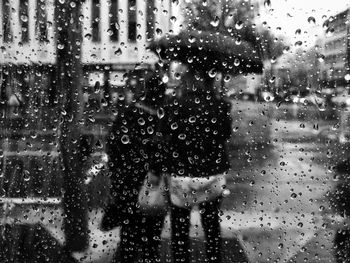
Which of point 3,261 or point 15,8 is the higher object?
point 15,8

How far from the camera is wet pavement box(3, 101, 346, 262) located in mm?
1440

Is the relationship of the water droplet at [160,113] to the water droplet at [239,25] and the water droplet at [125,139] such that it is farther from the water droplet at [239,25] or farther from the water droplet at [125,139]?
the water droplet at [239,25]

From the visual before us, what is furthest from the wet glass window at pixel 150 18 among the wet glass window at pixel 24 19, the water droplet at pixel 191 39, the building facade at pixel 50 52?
the wet glass window at pixel 24 19

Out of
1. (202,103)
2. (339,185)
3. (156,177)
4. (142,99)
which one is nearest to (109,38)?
Answer: (142,99)

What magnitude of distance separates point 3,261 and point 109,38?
0.75m

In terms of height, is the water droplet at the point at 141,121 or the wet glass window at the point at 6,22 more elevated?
the wet glass window at the point at 6,22

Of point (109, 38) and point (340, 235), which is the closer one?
point (109, 38)

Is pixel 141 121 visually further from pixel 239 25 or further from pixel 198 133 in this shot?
pixel 239 25

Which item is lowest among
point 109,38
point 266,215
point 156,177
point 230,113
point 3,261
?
point 3,261

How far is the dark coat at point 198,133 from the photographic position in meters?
1.43

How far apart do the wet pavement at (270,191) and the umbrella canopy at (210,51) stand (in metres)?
0.15

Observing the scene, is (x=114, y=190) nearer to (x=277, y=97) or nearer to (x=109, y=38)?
(x=109, y=38)

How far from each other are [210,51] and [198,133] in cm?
25

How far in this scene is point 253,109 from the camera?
1.43 m
